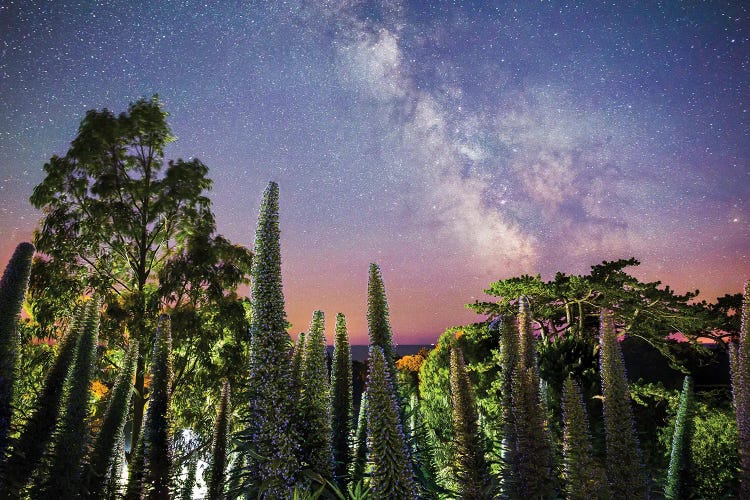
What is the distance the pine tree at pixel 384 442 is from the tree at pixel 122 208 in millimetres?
17867

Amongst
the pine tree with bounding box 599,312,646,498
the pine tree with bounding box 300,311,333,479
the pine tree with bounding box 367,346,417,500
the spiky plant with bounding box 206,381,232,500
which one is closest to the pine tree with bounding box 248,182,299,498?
the pine tree with bounding box 300,311,333,479

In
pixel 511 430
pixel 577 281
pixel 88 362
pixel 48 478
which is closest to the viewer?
pixel 48 478

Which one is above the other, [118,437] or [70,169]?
[70,169]

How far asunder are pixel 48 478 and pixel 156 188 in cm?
1977

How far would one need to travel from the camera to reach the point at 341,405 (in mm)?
5824

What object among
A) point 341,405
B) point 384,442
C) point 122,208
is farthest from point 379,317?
point 122,208

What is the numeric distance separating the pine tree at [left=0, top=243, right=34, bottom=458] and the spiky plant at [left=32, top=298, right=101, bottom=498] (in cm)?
52

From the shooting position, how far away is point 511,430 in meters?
5.58

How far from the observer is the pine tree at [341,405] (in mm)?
5723

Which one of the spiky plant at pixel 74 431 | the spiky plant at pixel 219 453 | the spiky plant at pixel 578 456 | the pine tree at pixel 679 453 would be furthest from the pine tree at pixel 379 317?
the pine tree at pixel 679 453

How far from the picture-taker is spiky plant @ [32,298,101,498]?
4348 mm

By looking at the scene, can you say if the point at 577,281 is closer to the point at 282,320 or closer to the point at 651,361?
the point at 651,361

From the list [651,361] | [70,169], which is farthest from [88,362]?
[651,361]

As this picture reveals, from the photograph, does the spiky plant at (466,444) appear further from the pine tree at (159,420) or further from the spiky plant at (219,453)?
the spiky plant at (219,453)
